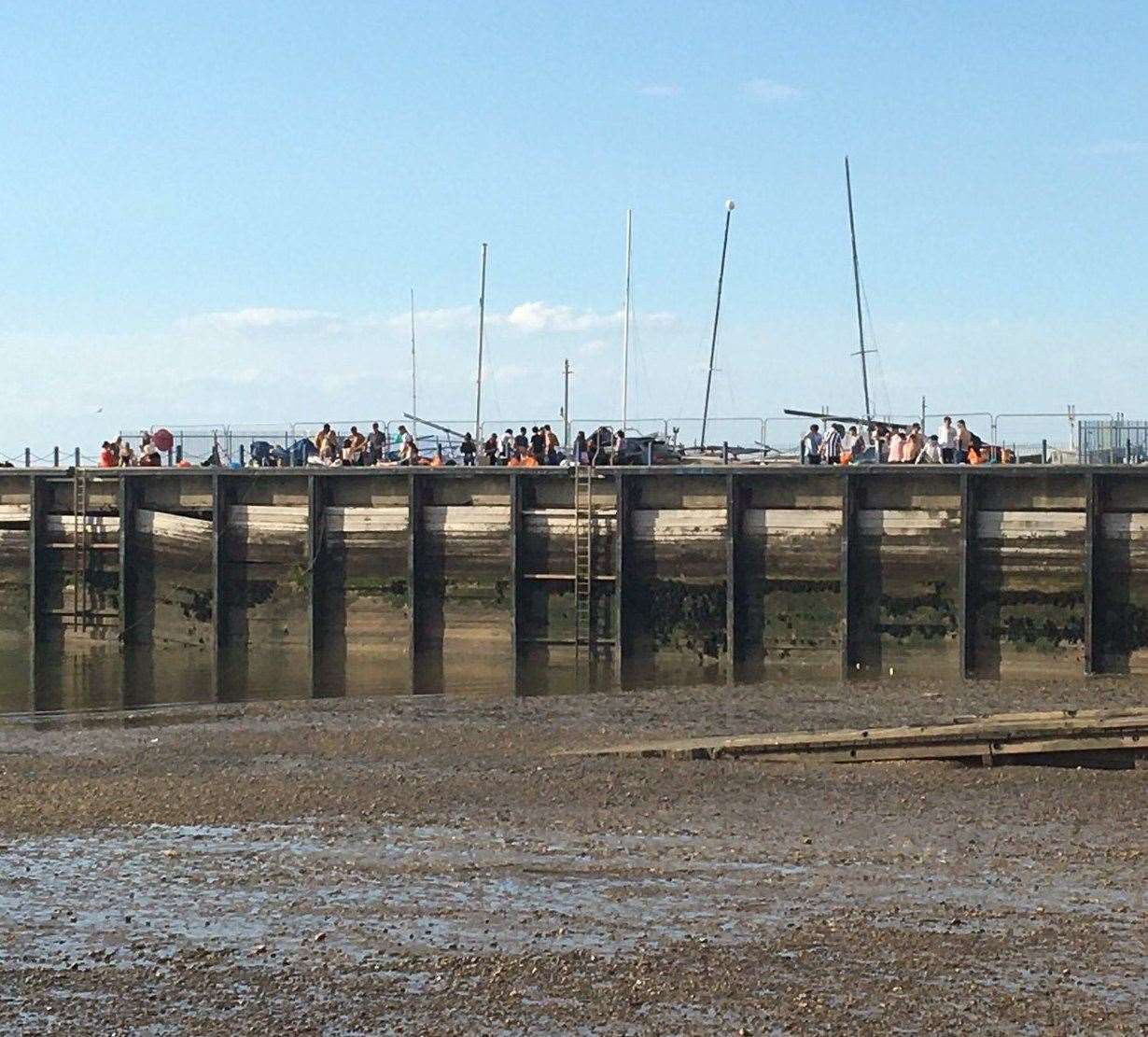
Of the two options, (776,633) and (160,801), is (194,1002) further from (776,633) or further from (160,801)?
(776,633)

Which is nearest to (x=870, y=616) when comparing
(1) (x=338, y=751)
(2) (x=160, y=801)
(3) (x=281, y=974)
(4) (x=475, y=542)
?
(4) (x=475, y=542)

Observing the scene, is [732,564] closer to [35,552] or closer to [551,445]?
[551,445]

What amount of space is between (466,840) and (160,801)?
3920 mm

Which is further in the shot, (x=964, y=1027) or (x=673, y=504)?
(x=673, y=504)

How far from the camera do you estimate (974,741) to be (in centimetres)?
1903

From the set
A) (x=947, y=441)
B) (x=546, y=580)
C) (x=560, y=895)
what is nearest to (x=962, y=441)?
(x=947, y=441)

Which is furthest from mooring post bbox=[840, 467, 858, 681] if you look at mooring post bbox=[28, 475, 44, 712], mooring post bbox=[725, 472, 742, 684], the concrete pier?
mooring post bbox=[28, 475, 44, 712]

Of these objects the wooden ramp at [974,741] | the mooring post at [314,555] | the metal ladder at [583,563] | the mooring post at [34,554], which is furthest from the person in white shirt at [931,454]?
the mooring post at [34,554]

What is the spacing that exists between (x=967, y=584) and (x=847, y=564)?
226 cm

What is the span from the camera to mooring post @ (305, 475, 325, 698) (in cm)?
3878

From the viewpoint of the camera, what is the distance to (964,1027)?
10.6 meters

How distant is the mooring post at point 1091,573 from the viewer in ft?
107

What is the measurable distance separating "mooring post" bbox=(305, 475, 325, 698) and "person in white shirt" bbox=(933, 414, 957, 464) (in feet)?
43.1

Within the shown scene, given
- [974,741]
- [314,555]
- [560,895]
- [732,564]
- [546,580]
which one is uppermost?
[732,564]
